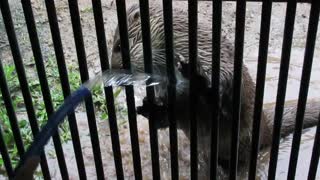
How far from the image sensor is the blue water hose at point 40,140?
829 mm

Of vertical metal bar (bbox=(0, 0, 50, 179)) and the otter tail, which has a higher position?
vertical metal bar (bbox=(0, 0, 50, 179))

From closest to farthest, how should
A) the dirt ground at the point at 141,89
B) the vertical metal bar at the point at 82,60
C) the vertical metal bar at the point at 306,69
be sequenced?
Answer: the vertical metal bar at the point at 306,69, the vertical metal bar at the point at 82,60, the dirt ground at the point at 141,89

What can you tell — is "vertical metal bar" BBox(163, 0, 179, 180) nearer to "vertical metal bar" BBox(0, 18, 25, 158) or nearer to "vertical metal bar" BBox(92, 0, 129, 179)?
"vertical metal bar" BBox(92, 0, 129, 179)

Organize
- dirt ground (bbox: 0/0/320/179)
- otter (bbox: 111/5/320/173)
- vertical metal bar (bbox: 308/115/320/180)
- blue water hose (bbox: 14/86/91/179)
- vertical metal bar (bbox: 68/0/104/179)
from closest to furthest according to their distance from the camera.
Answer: blue water hose (bbox: 14/86/91/179)
vertical metal bar (bbox: 68/0/104/179)
vertical metal bar (bbox: 308/115/320/180)
otter (bbox: 111/5/320/173)
dirt ground (bbox: 0/0/320/179)

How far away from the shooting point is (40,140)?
3.06 ft

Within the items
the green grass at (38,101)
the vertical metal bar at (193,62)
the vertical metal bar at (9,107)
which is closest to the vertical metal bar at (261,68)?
the vertical metal bar at (193,62)

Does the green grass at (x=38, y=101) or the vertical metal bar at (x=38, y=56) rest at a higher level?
the vertical metal bar at (x=38, y=56)

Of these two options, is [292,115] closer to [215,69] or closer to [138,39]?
[138,39]

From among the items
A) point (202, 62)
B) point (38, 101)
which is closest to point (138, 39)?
point (202, 62)

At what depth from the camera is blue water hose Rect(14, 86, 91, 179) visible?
2.72 feet

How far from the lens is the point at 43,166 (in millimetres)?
1603

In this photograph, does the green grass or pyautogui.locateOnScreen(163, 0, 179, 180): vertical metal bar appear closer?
pyautogui.locateOnScreen(163, 0, 179, 180): vertical metal bar

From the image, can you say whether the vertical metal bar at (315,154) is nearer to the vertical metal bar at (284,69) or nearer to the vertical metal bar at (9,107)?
the vertical metal bar at (284,69)

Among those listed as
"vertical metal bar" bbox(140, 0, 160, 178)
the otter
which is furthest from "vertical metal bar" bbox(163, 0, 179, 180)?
the otter
